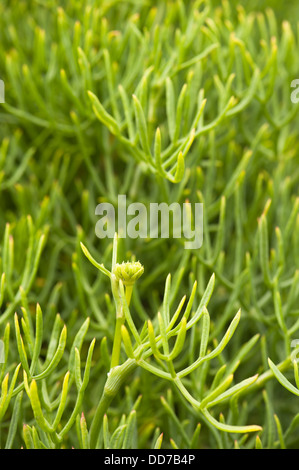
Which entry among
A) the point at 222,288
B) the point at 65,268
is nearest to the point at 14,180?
the point at 65,268

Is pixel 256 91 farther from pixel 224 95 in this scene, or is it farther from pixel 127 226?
pixel 127 226

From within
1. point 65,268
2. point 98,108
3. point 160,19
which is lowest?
point 65,268

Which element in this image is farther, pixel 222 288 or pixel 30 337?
pixel 222 288

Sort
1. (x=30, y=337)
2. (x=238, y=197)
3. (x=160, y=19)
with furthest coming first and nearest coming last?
(x=160, y=19) → (x=238, y=197) → (x=30, y=337)

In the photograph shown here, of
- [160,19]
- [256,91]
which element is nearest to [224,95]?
[256,91]

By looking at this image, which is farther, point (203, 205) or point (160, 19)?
point (160, 19)

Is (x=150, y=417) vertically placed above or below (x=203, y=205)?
below

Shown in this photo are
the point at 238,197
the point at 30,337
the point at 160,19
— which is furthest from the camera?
the point at 160,19

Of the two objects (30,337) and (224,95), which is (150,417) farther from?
(224,95)

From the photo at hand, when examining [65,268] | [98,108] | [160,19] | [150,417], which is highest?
[160,19]
